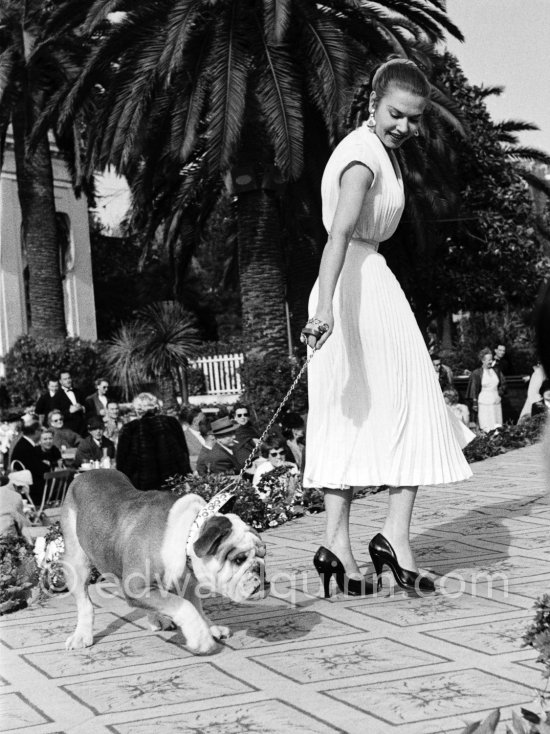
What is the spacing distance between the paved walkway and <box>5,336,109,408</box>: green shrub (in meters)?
20.1

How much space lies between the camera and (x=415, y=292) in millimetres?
26219

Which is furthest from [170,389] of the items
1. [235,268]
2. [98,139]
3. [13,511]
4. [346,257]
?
[346,257]

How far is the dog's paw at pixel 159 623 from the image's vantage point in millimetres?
4828

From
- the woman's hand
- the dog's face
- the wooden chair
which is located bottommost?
the wooden chair

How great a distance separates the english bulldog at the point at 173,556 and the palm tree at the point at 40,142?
19623 mm

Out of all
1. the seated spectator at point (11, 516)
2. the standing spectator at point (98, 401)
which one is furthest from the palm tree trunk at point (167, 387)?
the seated spectator at point (11, 516)

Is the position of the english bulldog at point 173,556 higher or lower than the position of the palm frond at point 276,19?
lower

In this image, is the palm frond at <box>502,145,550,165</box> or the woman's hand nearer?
the woman's hand

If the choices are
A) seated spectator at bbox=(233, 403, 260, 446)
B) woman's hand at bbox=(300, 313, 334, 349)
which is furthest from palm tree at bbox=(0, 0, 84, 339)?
woman's hand at bbox=(300, 313, 334, 349)

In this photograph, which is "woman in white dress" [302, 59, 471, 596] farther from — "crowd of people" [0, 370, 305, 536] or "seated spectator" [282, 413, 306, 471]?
"seated spectator" [282, 413, 306, 471]

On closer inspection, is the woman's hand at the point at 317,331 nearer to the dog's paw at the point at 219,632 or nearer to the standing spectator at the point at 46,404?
the dog's paw at the point at 219,632

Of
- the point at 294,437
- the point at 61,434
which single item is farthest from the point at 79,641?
the point at 61,434

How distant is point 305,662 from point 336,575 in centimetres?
100

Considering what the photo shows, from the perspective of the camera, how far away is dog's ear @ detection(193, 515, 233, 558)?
4.18 meters
